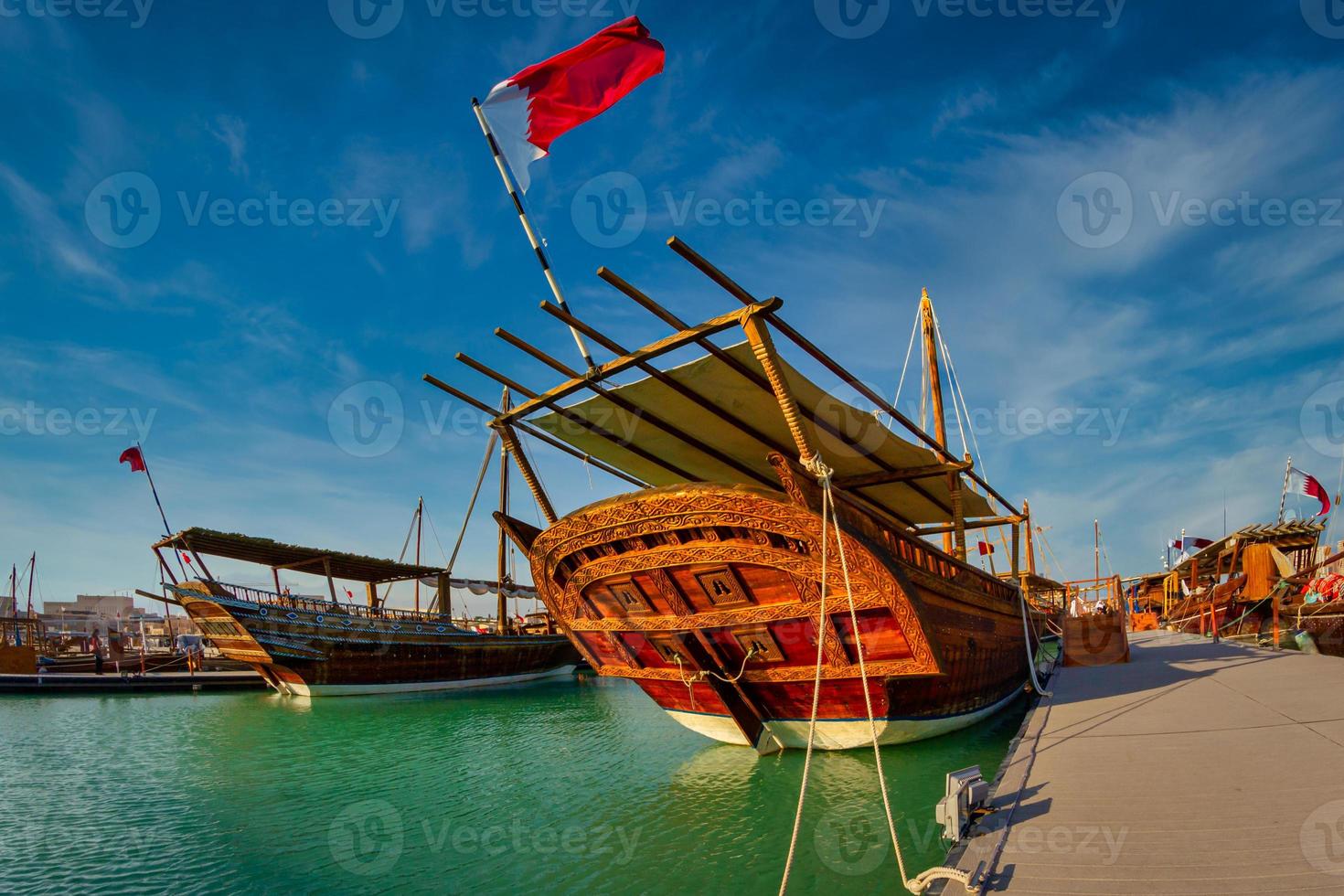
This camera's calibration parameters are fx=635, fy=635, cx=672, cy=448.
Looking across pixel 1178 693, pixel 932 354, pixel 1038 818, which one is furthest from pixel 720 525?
pixel 932 354

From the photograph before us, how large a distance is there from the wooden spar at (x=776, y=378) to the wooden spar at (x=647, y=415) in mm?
2533

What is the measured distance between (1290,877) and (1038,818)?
1333 mm

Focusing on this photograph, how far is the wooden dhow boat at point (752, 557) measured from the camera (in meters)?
7.06

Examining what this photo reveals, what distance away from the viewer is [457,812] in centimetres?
808

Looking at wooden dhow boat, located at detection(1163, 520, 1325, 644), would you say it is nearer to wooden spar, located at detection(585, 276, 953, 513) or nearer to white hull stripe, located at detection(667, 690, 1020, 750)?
white hull stripe, located at detection(667, 690, 1020, 750)

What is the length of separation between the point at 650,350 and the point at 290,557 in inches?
893

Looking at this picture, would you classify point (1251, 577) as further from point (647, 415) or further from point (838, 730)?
point (647, 415)

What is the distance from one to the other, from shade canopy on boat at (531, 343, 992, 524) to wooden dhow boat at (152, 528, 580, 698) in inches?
696

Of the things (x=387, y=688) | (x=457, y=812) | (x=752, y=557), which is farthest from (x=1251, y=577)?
(x=387, y=688)

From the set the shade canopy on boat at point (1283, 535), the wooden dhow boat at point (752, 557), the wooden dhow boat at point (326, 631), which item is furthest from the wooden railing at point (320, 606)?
the shade canopy on boat at point (1283, 535)

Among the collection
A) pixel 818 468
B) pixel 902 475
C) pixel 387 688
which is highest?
pixel 902 475

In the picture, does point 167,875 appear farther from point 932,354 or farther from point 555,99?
point 932,354

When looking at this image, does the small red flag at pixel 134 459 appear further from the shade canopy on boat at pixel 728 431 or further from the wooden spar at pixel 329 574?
the shade canopy on boat at pixel 728 431

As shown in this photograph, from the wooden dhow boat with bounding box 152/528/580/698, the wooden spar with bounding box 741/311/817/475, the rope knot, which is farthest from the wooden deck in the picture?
the wooden dhow boat with bounding box 152/528/580/698
